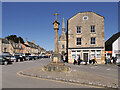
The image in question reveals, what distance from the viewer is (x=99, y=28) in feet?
86.0

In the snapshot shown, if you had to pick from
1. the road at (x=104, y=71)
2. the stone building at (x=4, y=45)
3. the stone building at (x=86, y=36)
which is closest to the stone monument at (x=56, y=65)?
the road at (x=104, y=71)

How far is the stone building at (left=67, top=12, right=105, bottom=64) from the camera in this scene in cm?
2591

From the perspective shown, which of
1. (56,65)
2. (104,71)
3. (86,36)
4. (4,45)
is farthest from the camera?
(4,45)

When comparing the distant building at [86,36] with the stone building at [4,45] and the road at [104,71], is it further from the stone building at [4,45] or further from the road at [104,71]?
the stone building at [4,45]

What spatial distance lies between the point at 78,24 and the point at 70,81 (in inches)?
817

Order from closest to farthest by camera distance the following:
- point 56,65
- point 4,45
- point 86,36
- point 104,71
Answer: point 56,65
point 104,71
point 86,36
point 4,45

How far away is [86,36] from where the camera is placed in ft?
87.5

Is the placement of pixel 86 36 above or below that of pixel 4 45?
above

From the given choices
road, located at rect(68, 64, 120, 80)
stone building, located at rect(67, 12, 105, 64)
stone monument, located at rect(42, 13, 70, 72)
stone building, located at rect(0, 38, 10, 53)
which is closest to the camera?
road, located at rect(68, 64, 120, 80)

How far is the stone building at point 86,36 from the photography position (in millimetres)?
25906

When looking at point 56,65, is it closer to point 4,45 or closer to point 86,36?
point 86,36

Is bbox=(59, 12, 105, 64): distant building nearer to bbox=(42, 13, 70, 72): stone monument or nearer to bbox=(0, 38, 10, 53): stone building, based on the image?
bbox=(42, 13, 70, 72): stone monument

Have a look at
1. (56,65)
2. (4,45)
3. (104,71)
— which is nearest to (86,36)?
(104,71)

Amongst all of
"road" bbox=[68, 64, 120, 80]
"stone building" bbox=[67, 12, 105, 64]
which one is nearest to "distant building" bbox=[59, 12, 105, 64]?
"stone building" bbox=[67, 12, 105, 64]
